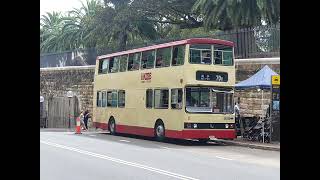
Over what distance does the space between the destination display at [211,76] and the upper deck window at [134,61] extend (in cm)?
355

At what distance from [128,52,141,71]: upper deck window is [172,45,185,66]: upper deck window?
8.09 ft

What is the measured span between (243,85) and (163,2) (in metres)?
12.5

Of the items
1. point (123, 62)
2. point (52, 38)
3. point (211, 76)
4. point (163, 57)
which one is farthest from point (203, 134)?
point (52, 38)

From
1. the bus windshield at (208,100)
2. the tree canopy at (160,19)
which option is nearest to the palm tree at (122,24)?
the tree canopy at (160,19)

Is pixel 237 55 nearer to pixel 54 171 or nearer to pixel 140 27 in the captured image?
pixel 140 27

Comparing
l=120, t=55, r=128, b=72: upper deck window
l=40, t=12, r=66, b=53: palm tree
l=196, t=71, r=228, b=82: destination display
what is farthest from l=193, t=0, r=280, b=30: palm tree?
l=40, t=12, r=66, b=53: palm tree

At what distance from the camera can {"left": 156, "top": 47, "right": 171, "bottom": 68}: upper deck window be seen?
683 inches

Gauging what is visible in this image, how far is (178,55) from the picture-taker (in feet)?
55.1

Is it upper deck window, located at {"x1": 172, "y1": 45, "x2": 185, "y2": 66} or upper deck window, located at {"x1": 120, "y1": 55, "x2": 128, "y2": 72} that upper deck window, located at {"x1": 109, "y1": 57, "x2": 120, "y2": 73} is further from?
upper deck window, located at {"x1": 172, "y1": 45, "x2": 185, "y2": 66}

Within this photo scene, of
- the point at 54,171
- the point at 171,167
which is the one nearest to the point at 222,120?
the point at 171,167

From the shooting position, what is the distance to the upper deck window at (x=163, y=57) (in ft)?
57.0

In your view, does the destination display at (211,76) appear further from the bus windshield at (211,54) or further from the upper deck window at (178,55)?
the upper deck window at (178,55)

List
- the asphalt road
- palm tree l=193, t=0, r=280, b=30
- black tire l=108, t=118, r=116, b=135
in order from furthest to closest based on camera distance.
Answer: palm tree l=193, t=0, r=280, b=30
black tire l=108, t=118, r=116, b=135
the asphalt road
